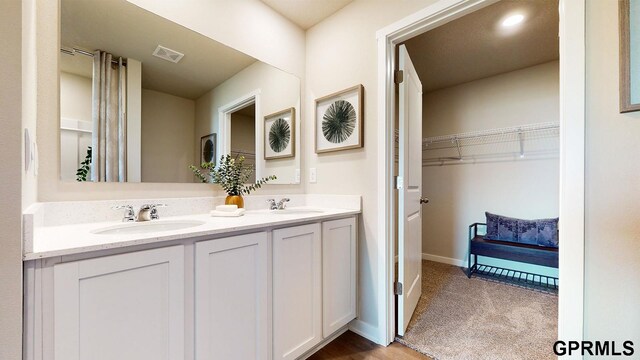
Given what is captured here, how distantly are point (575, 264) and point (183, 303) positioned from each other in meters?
1.57

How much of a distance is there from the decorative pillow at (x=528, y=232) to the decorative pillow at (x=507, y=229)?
3 centimetres

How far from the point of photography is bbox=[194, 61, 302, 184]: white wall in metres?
1.61

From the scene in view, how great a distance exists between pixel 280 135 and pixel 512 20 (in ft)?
6.77

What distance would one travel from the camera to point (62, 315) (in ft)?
2.36

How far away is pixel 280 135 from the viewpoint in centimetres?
201

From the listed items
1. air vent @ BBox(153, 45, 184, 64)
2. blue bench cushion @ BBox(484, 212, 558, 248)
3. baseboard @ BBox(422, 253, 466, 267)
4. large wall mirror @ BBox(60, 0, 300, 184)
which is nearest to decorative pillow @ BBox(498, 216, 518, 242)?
blue bench cushion @ BBox(484, 212, 558, 248)

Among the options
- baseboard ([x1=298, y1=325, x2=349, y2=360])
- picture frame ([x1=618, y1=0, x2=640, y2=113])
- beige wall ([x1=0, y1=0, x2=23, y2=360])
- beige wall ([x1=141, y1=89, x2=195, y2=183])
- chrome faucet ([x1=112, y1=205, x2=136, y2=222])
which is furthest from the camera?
baseboard ([x1=298, y1=325, x2=349, y2=360])

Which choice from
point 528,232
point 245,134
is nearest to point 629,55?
point 245,134

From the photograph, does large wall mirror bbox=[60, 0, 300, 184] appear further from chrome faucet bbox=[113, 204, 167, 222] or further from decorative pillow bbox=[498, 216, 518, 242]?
decorative pillow bbox=[498, 216, 518, 242]

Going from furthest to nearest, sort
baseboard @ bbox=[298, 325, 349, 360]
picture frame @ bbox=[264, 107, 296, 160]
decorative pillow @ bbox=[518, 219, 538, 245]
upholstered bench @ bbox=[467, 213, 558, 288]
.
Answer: decorative pillow @ bbox=[518, 219, 538, 245] < upholstered bench @ bbox=[467, 213, 558, 288] < picture frame @ bbox=[264, 107, 296, 160] < baseboard @ bbox=[298, 325, 349, 360]

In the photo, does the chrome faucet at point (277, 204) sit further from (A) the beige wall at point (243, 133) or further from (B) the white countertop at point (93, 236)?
(B) the white countertop at point (93, 236)

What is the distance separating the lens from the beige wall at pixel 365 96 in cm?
172

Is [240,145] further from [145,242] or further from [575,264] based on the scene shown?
[575,264]

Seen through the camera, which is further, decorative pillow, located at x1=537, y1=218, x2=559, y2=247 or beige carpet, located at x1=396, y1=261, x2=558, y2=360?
decorative pillow, located at x1=537, y1=218, x2=559, y2=247
